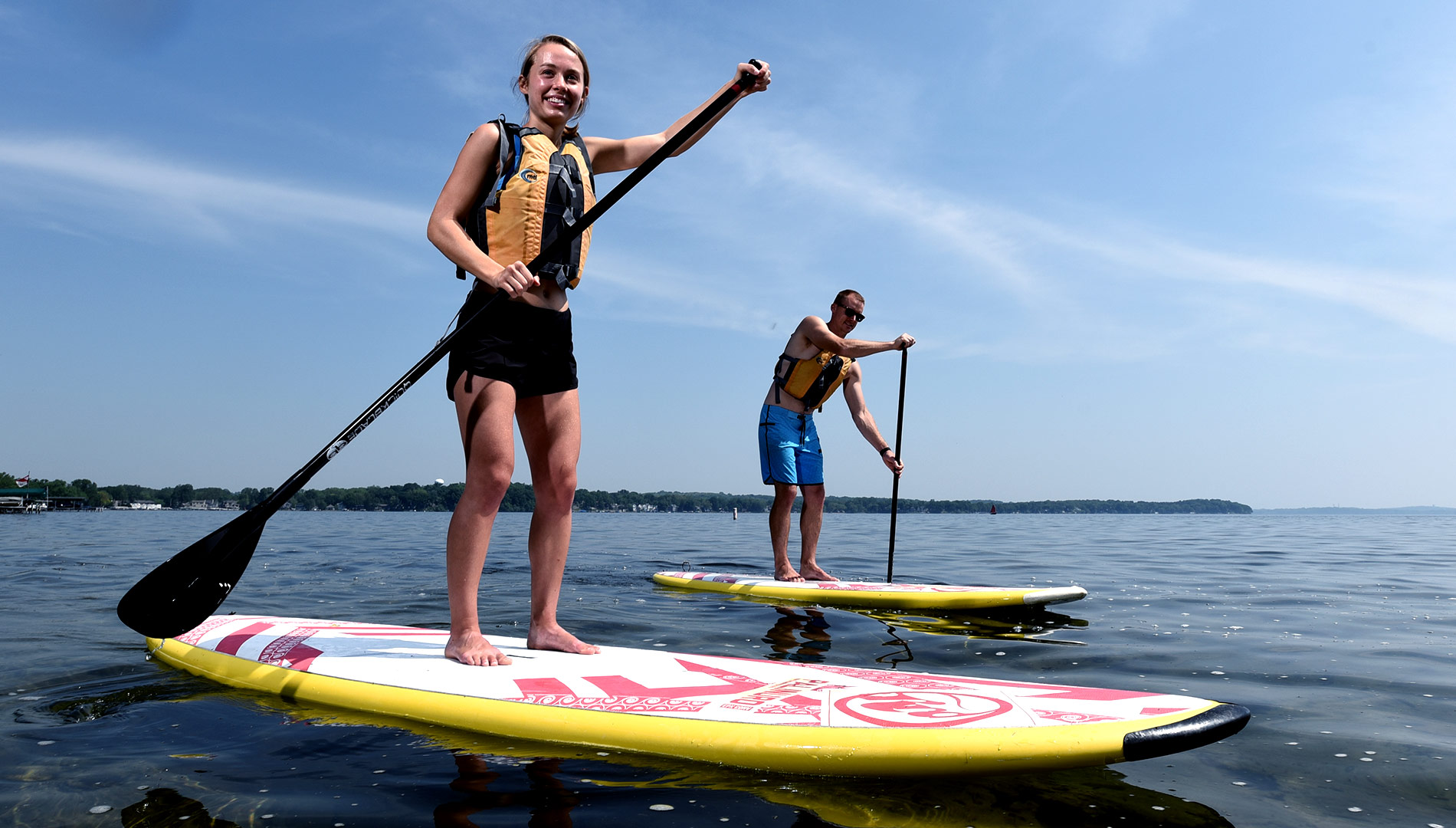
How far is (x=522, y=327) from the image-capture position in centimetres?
352

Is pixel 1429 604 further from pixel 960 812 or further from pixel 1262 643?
pixel 960 812

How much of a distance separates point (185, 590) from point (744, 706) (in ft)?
7.90

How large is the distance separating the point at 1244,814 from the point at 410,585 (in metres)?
7.46

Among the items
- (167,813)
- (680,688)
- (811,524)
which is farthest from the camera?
(811,524)

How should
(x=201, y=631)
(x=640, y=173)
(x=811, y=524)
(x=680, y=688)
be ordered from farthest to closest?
(x=811, y=524) < (x=201, y=631) < (x=640, y=173) < (x=680, y=688)

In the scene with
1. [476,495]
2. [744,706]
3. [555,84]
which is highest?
[555,84]

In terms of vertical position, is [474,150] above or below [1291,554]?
above

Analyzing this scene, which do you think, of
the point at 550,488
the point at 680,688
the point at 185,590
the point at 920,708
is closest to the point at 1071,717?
the point at 920,708

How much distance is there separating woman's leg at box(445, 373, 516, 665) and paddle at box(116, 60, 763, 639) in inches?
11.7

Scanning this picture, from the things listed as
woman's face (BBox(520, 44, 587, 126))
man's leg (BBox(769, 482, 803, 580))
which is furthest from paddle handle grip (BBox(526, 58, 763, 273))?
man's leg (BBox(769, 482, 803, 580))

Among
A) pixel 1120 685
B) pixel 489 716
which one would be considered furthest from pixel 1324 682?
pixel 489 716

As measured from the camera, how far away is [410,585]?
324 inches

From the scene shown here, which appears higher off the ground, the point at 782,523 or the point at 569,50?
the point at 569,50

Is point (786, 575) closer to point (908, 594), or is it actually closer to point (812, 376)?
point (908, 594)
